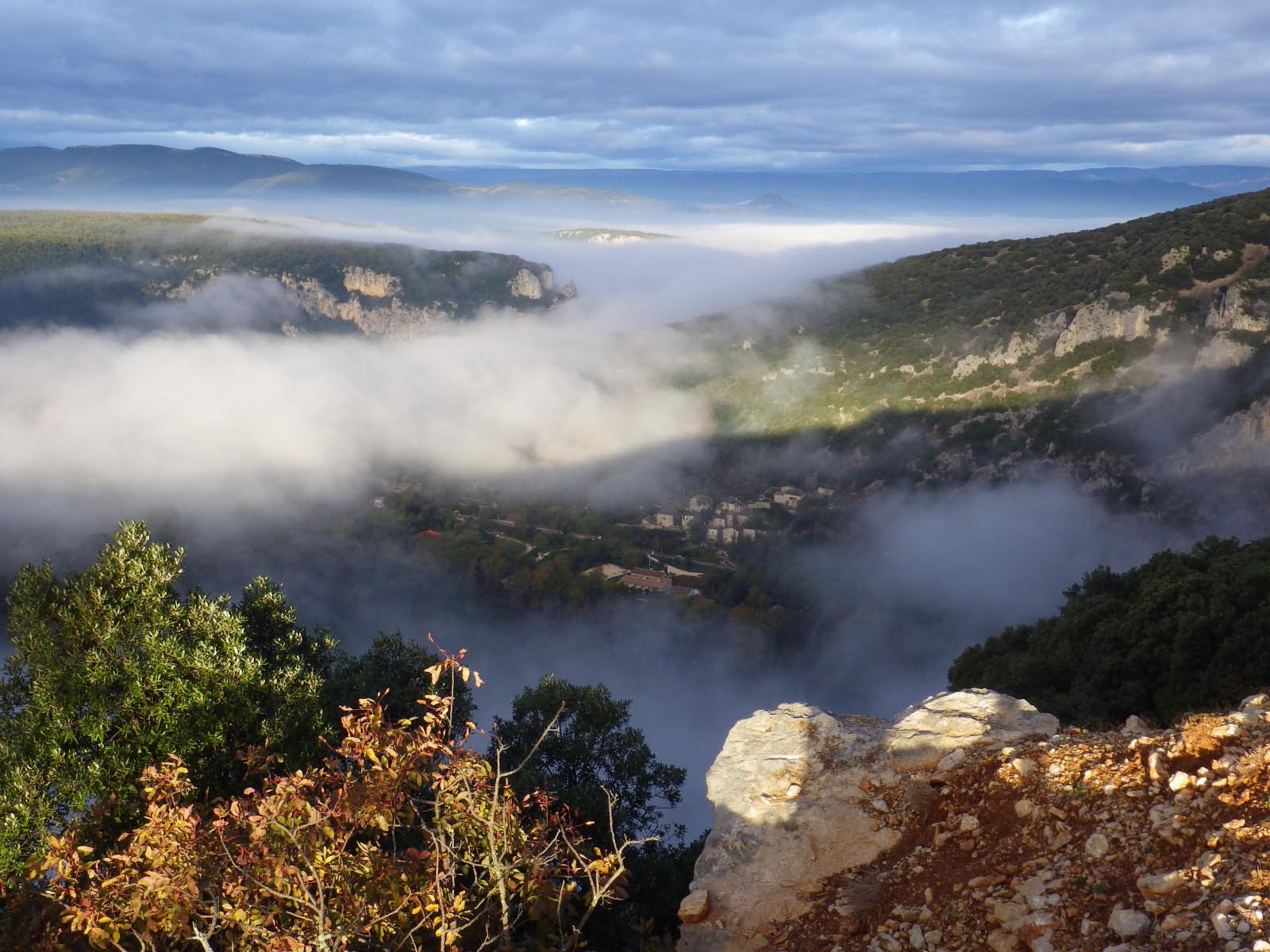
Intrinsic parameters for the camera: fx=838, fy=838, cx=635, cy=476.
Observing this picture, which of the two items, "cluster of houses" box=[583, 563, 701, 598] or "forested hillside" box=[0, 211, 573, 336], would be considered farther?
"forested hillside" box=[0, 211, 573, 336]

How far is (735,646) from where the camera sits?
48.8 m

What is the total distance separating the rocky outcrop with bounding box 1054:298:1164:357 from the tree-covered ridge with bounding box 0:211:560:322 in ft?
374

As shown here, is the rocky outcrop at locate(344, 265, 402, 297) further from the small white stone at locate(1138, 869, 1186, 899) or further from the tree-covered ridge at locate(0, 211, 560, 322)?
the small white stone at locate(1138, 869, 1186, 899)

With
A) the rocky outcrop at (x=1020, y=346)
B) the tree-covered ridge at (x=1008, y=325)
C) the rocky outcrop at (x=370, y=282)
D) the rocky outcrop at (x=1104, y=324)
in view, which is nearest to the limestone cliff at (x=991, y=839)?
the tree-covered ridge at (x=1008, y=325)

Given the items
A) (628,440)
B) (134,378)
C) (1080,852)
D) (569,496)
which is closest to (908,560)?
(569,496)

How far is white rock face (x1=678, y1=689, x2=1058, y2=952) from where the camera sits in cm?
798

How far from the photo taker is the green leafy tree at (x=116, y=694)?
32.8 ft

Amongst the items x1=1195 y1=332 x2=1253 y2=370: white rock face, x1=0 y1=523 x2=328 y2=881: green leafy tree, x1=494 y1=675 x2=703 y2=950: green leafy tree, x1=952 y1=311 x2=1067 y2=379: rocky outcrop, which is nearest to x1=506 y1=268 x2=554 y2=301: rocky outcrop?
x1=952 y1=311 x2=1067 y2=379: rocky outcrop

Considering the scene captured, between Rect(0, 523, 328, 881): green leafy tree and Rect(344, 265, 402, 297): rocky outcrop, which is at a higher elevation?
Rect(344, 265, 402, 297): rocky outcrop

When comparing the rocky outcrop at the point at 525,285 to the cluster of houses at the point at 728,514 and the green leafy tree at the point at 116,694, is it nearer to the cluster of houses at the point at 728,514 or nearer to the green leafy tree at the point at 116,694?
the cluster of houses at the point at 728,514

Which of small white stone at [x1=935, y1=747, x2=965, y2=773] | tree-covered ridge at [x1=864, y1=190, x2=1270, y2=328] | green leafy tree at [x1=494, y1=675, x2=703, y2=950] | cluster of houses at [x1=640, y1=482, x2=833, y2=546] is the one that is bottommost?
cluster of houses at [x1=640, y1=482, x2=833, y2=546]

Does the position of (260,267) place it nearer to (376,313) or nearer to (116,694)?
(376,313)

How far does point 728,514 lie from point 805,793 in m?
59.2

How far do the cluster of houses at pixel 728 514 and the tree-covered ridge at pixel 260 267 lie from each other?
314 ft
